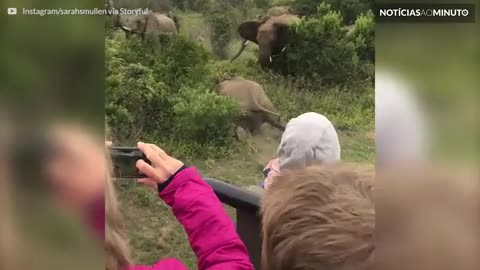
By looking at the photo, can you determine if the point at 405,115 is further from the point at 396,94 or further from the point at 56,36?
the point at 56,36

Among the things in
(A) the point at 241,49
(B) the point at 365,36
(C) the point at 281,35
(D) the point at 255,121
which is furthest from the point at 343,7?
(D) the point at 255,121

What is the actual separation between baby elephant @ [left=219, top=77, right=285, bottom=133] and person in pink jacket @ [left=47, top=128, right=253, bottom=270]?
0.87 ft

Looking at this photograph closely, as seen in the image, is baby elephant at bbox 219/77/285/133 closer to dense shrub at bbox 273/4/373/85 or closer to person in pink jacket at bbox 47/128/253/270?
dense shrub at bbox 273/4/373/85

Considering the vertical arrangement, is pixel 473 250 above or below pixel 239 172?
below

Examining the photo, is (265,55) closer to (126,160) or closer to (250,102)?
(250,102)

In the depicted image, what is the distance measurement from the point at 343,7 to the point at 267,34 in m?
0.28

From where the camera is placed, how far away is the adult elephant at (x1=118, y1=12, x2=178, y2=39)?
2334 millimetres

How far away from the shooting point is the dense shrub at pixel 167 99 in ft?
7.73

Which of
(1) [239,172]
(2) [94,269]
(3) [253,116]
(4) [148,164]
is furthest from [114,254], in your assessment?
(3) [253,116]

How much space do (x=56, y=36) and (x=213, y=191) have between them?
0.79 m

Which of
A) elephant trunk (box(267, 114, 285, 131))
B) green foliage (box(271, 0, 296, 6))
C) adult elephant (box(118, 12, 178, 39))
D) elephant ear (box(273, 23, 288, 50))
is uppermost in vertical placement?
green foliage (box(271, 0, 296, 6))

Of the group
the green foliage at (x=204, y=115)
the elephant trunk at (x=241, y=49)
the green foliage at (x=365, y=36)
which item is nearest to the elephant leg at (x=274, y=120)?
the green foliage at (x=204, y=115)

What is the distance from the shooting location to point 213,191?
237 centimetres

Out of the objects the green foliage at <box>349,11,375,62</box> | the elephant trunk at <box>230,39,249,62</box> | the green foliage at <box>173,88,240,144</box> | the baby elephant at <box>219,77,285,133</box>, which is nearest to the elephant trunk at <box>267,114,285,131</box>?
the baby elephant at <box>219,77,285,133</box>
